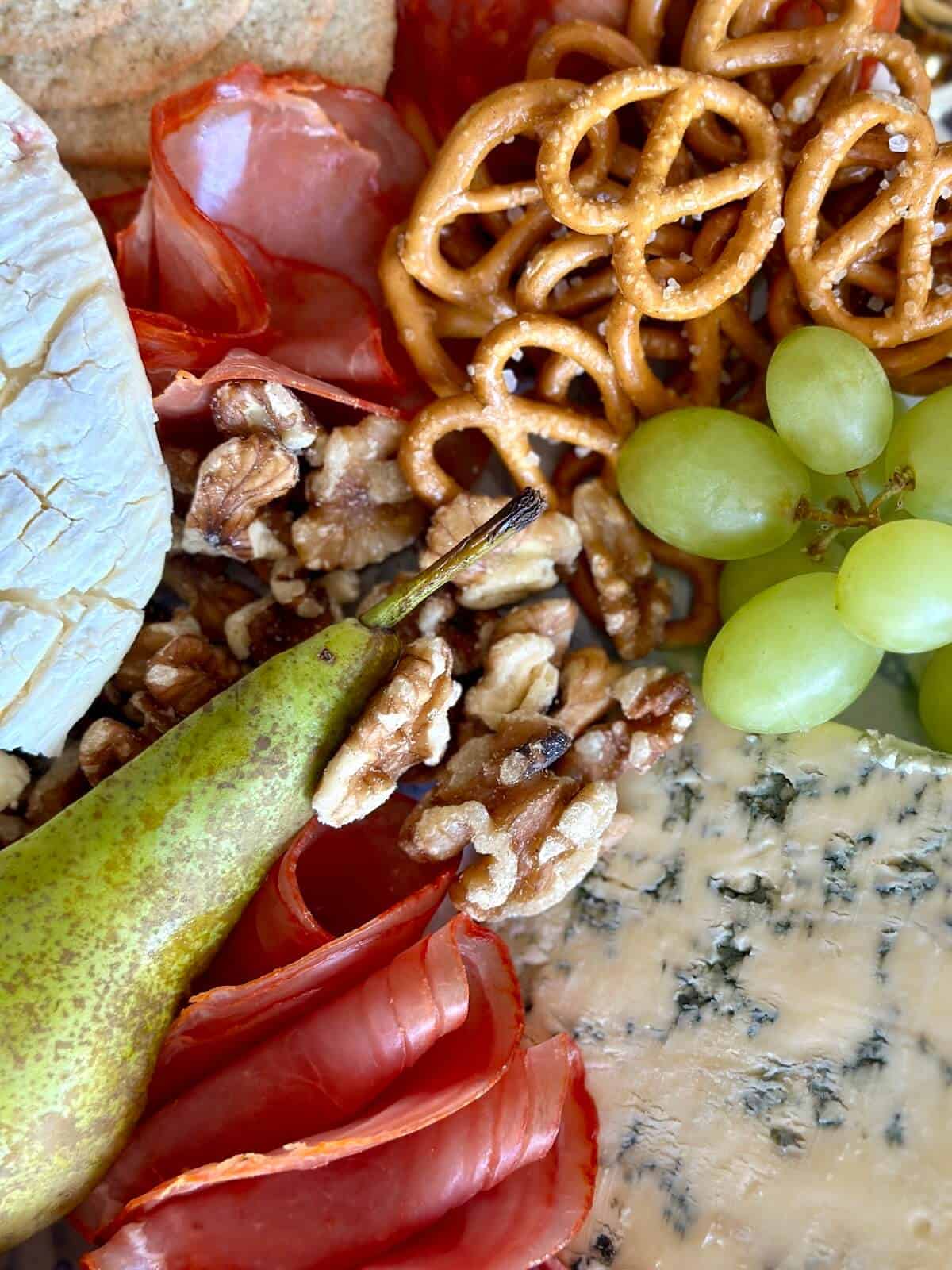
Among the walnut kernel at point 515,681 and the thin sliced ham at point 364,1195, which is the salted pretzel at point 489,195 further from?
the thin sliced ham at point 364,1195

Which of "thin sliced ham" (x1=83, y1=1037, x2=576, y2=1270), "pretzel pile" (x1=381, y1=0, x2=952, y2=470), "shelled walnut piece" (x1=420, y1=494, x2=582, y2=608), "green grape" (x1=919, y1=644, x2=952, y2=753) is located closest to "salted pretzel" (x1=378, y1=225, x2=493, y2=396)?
"pretzel pile" (x1=381, y1=0, x2=952, y2=470)

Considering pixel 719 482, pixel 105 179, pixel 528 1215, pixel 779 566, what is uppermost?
pixel 105 179

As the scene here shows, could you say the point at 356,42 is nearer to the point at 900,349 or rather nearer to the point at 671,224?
the point at 671,224

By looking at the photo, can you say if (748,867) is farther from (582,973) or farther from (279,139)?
(279,139)

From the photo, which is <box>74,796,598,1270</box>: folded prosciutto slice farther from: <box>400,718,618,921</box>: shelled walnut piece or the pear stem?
the pear stem

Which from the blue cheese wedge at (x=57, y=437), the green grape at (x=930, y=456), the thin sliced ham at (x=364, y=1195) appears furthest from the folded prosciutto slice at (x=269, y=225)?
the thin sliced ham at (x=364, y=1195)

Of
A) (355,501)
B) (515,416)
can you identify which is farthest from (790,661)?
(355,501)

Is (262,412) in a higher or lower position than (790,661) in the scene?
higher
